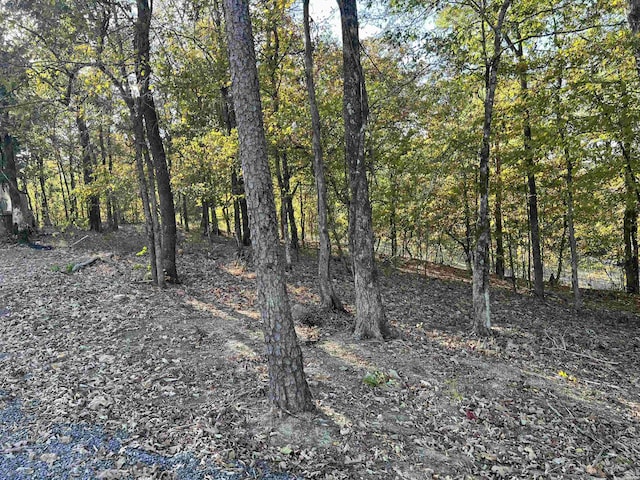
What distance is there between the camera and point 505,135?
12039mm

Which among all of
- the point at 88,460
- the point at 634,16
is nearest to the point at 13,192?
the point at 88,460

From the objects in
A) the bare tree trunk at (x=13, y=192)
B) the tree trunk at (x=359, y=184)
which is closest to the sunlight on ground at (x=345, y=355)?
the tree trunk at (x=359, y=184)

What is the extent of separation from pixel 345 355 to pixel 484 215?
13.5 feet

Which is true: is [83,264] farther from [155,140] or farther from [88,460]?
→ [88,460]

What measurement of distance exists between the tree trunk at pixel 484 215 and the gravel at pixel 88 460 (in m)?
5.90

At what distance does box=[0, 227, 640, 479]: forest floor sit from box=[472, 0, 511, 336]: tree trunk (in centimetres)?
59

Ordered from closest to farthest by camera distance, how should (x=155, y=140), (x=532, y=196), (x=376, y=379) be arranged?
(x=376, y=379), (x=155, y=140), (x=532, y=196)

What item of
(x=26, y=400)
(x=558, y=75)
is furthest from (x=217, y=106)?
(x=26, y=400)

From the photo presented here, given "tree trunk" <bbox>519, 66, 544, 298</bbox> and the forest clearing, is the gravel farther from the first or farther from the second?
"tree trunk" <bbox>519, 66, 544, 298</bbox>

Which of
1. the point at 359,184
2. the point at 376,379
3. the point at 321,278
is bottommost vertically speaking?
the point at 376,379

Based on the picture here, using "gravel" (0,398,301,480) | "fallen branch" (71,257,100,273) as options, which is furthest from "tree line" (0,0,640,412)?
"fallen branch" (71,257,100,273)

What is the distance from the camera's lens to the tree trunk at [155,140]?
30.6 feet

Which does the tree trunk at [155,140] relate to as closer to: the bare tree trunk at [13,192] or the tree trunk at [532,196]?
the bare tree trunk at [13,192]

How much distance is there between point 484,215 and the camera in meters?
8.09
